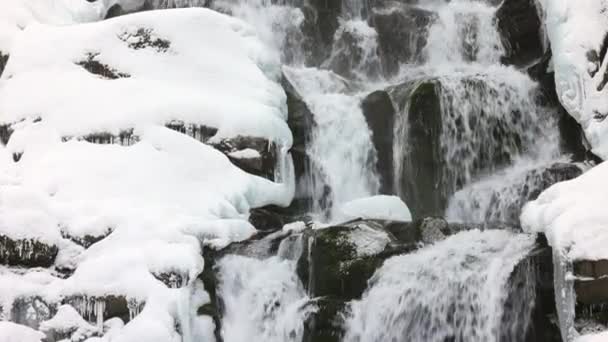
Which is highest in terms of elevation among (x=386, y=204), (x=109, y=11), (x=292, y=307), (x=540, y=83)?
(x=109, y=11)

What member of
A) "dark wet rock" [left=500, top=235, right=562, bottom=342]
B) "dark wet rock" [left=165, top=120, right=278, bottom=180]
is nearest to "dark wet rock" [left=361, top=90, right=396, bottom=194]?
"dark wet rock" [left=165, top=120, right=278, bottom=180]

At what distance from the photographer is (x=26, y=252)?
7.13 metres

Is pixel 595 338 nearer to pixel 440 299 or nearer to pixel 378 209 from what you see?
pixel 440 299

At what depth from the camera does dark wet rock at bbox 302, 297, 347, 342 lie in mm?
7008

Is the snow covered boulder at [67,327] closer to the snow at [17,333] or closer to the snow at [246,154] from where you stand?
the snow at [17,333]

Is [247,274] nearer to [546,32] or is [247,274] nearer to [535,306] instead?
[535,306]

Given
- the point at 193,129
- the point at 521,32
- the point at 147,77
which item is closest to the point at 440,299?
the point at 193,129

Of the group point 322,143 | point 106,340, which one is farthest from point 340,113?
point 106,340

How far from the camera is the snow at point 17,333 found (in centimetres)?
630

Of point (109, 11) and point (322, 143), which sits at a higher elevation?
point (109, 11)

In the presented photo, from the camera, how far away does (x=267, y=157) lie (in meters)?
8.82

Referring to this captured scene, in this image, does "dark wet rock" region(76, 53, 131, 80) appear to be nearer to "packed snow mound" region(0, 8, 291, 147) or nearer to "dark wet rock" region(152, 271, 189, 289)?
"packed snow mound" region(0, 8, 291, 147)

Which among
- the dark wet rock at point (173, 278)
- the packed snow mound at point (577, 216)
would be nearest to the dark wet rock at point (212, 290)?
the dark wet rock at point (173, 278)

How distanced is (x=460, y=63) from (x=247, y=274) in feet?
22.5
